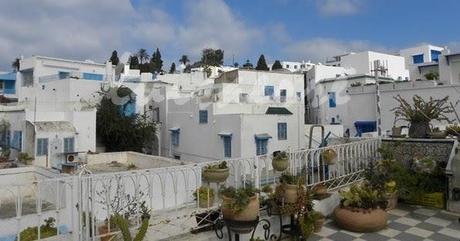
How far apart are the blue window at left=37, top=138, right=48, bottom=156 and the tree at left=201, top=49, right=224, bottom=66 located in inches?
1338

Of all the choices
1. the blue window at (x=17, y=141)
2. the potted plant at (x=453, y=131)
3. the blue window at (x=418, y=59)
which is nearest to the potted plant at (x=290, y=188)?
the potted plant at (x=453, y=131)

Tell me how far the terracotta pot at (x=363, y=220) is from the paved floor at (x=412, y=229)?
0.08 meters

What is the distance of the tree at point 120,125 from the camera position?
2320 centimetres

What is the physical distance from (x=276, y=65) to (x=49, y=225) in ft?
177

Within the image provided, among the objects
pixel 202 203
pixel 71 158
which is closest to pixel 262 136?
pixel 71 158

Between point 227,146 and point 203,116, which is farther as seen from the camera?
point 203,116

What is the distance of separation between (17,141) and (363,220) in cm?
1722

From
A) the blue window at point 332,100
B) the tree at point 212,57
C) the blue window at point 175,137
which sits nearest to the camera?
the blue window at point 175,137

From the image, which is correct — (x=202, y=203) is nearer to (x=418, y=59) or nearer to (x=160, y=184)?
(x=160, y=184)

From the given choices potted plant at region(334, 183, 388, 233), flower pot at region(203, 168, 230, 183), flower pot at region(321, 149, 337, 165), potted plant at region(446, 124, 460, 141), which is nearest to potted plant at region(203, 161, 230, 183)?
flower pot at region(203, 168, 230, 183)

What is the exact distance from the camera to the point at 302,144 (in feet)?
69.1

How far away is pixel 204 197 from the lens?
521 cm

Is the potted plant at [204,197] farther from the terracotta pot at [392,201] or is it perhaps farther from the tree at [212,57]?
the tree at [212,57]

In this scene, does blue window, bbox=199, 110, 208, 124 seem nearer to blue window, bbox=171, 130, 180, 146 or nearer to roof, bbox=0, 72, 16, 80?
blue window, bbox=171, 130, 180, 146
